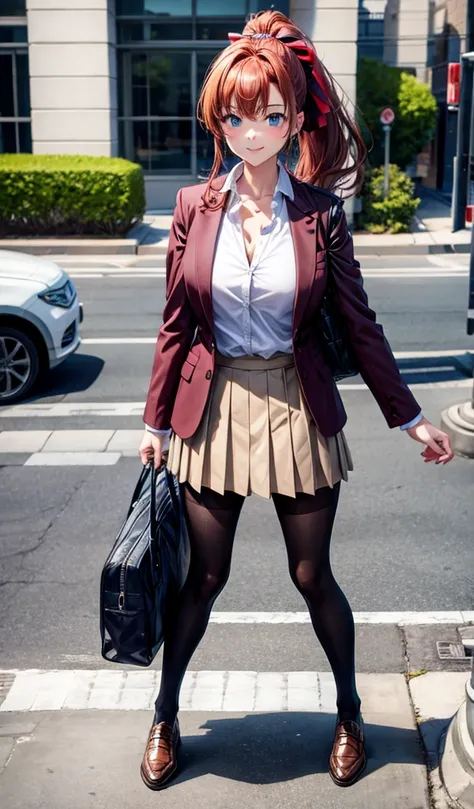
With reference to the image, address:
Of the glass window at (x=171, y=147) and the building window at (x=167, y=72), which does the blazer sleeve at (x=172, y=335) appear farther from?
the glass window at (x=171, y=147)

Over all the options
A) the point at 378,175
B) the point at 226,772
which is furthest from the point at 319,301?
the point at 378,175

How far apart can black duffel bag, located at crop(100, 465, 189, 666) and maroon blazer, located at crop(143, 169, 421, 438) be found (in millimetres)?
275

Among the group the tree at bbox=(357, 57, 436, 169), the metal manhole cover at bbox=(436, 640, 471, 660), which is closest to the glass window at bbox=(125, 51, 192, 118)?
the tree at bbox=(357, 57, 436, 169)

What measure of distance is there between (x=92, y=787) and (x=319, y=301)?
168cm

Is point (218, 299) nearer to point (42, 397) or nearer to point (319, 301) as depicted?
point (319, 301)

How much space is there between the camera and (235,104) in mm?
3148

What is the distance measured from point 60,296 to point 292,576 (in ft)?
20.4

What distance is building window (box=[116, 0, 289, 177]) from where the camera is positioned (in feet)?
80.7

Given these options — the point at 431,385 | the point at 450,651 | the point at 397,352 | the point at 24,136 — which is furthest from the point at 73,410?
the point at 24,136

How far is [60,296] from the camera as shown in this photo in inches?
363

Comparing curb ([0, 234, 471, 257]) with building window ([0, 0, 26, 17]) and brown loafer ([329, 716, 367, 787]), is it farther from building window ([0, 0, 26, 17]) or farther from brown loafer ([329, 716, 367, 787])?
brown loafer ([329, 716, 367, 787])

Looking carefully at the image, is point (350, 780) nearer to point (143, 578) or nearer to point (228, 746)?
point (228, 746)

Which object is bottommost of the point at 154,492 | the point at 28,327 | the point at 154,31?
the point at 28,327

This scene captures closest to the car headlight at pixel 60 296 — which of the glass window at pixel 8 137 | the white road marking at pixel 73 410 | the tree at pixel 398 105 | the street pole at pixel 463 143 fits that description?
the white road marking at pixel 73 410
